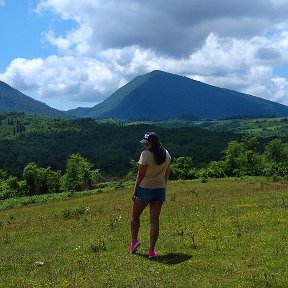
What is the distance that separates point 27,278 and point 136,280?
3023 mm

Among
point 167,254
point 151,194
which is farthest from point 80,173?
point 151,194

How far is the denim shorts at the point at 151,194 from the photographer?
1234 centimetres

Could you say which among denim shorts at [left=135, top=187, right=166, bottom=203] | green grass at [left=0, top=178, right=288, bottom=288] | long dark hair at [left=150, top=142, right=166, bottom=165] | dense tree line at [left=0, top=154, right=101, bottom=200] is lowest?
dense tree line at [left=0, top=154, right=101, bottom=200]

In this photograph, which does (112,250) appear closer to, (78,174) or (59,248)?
(59,248)

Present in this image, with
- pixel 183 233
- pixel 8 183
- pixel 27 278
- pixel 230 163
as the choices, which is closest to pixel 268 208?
pixel 183 233

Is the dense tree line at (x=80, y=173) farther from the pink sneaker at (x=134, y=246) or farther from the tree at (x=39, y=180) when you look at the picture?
the pink sneaker at (x=134, y=246)

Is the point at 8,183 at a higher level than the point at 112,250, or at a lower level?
lower

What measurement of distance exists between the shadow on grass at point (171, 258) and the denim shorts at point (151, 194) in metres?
1.69

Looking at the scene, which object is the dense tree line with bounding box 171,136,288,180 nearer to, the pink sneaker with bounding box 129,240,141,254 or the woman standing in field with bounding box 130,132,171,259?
the pink sneaker with bounding box 129,240,141,254

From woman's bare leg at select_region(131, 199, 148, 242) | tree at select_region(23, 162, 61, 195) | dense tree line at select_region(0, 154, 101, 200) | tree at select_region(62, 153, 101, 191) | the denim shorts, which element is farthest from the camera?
tree at select_region(62, 153, 101, 191)

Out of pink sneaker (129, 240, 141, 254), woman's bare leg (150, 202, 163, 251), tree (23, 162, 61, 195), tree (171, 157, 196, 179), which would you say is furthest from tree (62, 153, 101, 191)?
woman's bare leg (150, 202, 163, 251)

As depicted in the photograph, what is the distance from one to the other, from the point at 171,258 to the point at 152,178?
7.91ft

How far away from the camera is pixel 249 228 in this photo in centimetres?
1614

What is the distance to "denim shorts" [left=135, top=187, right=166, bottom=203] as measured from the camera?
12.3 metres
